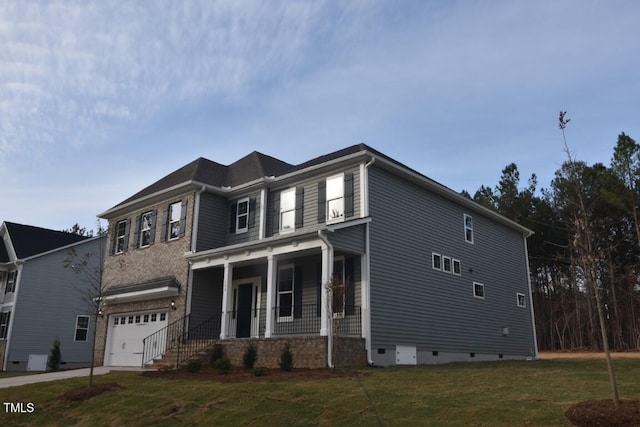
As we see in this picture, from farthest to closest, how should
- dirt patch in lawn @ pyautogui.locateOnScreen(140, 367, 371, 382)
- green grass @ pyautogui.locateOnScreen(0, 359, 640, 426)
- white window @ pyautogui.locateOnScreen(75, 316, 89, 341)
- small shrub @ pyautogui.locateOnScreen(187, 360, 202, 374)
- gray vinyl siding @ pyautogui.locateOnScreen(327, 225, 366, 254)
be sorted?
1. white window @ pyautogui.locateOnScreen(75, 316, 89, 341)
2. gray vinyl siding @ pyautogui.locateOnScreen(327, 225, 366, 254)
3. small shrub @ pyautogui.locateOnScreen(187, 360, 202, 374)
4. dirt patch in lawn @ pyautogui.locateOnScreen(140, 367, 371, 382)
5. green grass @ pyautogui.locateOnScreen(0, 359, 640, 426)

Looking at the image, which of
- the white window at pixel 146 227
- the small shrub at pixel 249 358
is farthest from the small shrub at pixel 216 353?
the white window at pixel 146 227

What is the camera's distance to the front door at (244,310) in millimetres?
17859

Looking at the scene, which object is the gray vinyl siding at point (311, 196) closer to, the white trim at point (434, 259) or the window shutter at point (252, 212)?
the window shutter at point (252, 212)

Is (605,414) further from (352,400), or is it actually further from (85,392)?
(85,392)

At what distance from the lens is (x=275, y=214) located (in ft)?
59.8

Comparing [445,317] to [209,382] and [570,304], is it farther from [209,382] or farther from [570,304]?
[570,304]

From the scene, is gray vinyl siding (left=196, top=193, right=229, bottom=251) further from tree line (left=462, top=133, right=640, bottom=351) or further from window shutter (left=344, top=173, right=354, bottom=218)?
tree line (left=462, top=133, right=640, bottom=351)

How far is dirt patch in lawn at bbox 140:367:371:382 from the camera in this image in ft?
37.5

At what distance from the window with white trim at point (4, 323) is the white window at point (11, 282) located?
1227 millimetres

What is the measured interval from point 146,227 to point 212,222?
3478 millimetres

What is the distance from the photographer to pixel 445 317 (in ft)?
57.9

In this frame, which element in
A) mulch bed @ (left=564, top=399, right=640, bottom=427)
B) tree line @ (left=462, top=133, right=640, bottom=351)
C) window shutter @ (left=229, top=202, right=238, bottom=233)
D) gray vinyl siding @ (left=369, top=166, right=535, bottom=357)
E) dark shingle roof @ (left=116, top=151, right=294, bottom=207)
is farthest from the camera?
tree line @ (left=462, top=133, right=640, bottom=351)

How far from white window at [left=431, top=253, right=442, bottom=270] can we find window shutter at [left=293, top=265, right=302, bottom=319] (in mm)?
4516

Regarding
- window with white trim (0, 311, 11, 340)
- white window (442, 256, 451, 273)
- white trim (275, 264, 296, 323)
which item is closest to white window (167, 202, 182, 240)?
white trim (275, 264, 296, 323)
